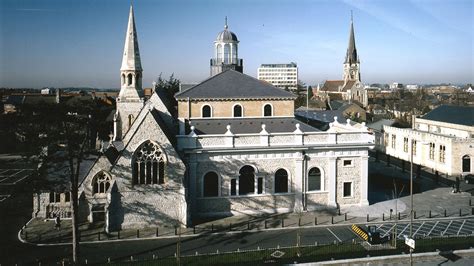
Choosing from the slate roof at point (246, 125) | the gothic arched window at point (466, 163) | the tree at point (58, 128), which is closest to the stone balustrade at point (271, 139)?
the slate roof at point (246, 125)

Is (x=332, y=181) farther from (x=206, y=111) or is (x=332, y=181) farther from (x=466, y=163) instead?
(x=466, y=163)

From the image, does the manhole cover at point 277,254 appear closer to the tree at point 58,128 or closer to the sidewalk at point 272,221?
the sidewalk at point 272,221

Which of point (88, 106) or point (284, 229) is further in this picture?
point (284, 229)

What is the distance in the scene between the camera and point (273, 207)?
3522cm

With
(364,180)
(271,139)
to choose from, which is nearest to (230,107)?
(271,139)

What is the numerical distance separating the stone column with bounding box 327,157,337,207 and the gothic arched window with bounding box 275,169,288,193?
3.59 meters

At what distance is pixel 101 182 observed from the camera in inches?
1308

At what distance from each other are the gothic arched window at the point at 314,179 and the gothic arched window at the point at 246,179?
477cm

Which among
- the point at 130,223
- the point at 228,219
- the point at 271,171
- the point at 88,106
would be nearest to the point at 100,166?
the point at 130,223

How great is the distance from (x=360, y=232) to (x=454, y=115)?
39937 millimetres

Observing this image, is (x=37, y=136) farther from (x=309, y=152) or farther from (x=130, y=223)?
(x=309, y=152)

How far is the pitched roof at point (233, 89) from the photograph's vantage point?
38875mm

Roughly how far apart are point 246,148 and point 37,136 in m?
15.6

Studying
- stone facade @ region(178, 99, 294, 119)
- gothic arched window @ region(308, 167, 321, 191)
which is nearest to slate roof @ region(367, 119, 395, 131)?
stone facade @ region(178, 99, 294, 119)
